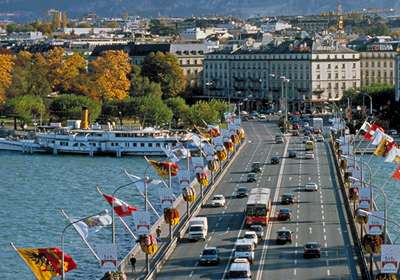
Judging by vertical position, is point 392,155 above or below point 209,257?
above

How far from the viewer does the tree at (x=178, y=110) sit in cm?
8324

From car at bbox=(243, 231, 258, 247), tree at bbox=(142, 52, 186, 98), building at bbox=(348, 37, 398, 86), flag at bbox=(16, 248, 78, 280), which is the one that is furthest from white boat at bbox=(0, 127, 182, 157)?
flag at bbox=(16, 248, 78, 280)

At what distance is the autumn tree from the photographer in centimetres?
9169

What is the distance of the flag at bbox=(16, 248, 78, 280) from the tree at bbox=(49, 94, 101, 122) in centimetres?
5563

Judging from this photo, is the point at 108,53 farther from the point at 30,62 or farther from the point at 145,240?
the point at 145,240

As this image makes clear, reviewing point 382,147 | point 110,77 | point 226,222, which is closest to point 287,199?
point 226,222

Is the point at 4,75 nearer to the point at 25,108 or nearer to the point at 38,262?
the point at 25,108

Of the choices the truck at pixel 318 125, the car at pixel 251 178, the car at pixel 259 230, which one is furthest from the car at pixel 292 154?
the car at pixel 259 230

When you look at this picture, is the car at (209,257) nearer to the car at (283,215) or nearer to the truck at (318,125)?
the car at (283,215)

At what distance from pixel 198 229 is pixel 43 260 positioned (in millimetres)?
10212

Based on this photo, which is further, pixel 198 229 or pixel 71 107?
pixel 71 107

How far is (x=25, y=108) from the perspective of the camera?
83375mm

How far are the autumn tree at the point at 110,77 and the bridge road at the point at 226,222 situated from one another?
25995 millimetres

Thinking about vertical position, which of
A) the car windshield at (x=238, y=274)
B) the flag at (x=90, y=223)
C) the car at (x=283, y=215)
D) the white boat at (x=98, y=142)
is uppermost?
the flag at (x=90, y=223)
